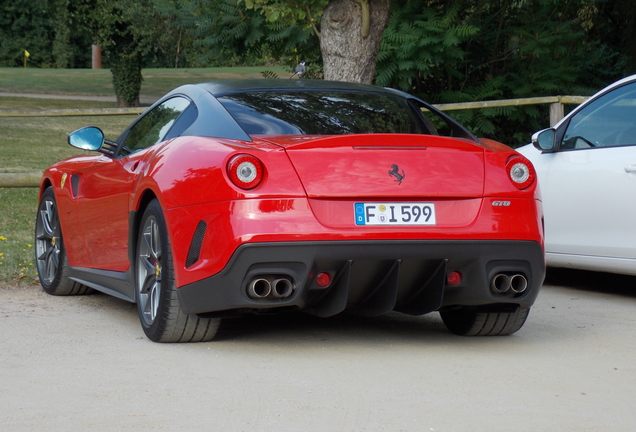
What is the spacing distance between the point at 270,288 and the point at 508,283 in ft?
3.83

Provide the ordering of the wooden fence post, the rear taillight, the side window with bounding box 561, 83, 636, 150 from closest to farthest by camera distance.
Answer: the rear taillight → the side window with bounding box 561, 83, 636, 150 → the wooden fence post

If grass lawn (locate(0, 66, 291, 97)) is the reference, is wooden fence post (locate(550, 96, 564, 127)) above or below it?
above

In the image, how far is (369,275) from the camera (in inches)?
189

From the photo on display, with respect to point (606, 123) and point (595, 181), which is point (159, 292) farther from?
point (606, 123)

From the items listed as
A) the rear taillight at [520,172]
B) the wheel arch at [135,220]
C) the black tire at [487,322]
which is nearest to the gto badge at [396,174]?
the rear taillight at [520,172]

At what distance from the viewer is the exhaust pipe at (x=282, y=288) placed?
4664 millimetres

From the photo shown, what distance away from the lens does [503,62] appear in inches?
573

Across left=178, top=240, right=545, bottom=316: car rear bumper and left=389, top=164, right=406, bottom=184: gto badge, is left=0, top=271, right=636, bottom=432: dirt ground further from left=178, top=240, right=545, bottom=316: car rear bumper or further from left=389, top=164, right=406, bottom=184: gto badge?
left=389, top=164, right=406, bottom=184: gto badge

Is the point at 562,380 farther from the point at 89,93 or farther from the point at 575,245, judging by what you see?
the point at 89,93

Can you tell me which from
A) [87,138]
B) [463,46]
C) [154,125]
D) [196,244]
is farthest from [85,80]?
[196,244]

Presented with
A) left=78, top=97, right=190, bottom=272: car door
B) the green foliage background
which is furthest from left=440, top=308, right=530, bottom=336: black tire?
the green foliage background

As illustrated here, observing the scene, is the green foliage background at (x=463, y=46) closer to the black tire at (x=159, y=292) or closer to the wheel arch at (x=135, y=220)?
the wheel arch at (x=135, y=220)

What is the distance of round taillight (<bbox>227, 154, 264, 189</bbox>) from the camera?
15.2 ft

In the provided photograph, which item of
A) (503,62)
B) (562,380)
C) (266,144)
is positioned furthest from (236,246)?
(503,62)
